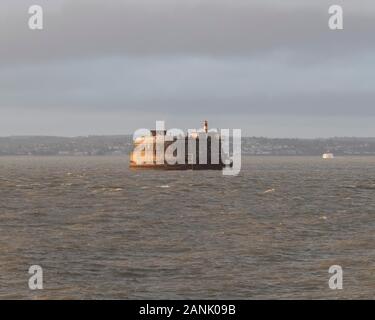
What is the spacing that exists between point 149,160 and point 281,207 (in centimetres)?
10063

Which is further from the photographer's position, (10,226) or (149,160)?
(149,160)

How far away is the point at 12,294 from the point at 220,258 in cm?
1090

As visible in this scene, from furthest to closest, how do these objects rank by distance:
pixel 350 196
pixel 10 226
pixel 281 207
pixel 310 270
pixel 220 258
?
pixel 350 196, pixel 281 207, pixel 10 226, pixel 220 258, pixel 310 270

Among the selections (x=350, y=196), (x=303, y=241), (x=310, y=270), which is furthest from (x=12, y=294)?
(x=350, y=196)

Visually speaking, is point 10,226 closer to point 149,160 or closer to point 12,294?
point 12,294

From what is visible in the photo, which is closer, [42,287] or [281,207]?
[42,287]

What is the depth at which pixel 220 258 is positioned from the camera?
107 ft
